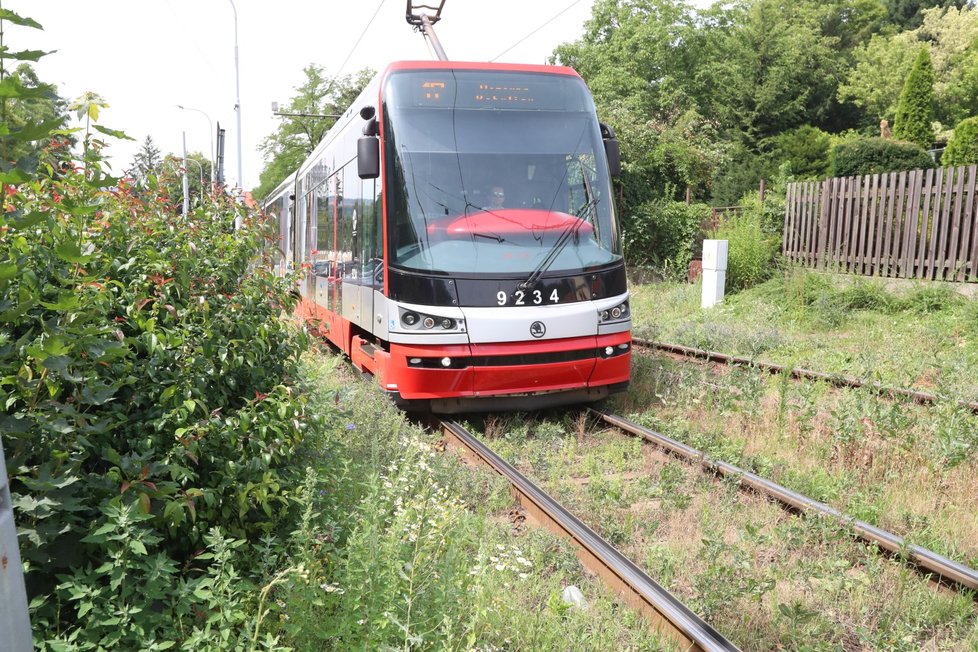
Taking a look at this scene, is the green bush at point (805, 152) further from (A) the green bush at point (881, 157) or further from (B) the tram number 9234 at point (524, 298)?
(B) the tram number 9234 at point (524, 298)

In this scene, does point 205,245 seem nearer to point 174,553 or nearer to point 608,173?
point 174,553

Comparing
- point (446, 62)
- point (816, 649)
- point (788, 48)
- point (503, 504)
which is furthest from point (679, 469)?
point (788, 48)

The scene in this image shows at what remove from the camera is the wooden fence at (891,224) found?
11977mm

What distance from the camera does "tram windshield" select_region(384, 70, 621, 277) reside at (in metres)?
6.82

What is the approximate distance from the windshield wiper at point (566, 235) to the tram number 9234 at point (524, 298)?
5cm

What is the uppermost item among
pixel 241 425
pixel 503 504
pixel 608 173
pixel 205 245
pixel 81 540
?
pixel 608 173

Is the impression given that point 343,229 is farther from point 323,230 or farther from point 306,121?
point 306,121

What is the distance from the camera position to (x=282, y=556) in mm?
3533

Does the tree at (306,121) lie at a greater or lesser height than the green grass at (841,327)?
greater

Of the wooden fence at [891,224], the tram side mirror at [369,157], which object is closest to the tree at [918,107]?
the wooden fence at [891,224]

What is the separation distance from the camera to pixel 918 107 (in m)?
34.5

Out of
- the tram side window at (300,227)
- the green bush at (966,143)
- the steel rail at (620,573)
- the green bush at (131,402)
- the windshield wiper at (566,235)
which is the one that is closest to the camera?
the green bush at (131,402)

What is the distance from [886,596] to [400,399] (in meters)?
4.13

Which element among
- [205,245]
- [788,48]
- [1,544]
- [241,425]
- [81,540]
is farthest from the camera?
[788,48]
